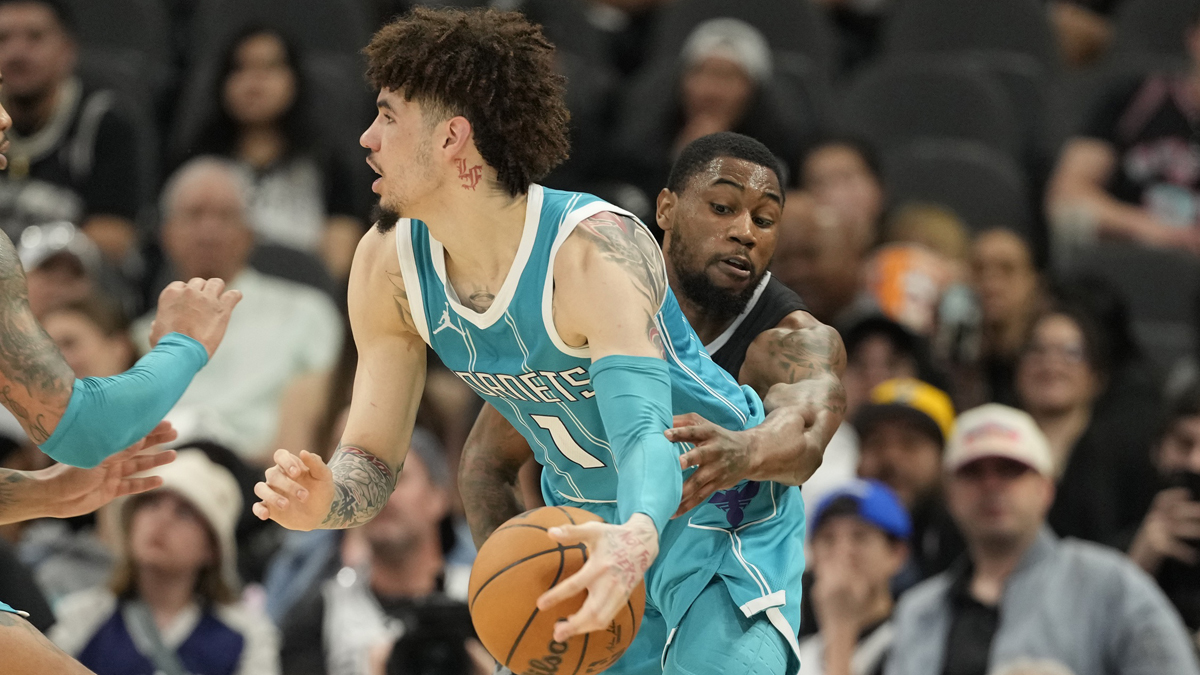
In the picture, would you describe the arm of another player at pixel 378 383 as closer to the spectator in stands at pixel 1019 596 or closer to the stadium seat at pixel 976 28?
the spectator in stands at pixel 1019 596

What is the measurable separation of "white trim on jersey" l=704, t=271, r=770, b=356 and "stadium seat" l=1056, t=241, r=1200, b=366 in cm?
495

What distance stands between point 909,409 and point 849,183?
205 cm

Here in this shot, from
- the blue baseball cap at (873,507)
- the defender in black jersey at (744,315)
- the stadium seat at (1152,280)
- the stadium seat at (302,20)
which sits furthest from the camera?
the stadium seat at (302,20)

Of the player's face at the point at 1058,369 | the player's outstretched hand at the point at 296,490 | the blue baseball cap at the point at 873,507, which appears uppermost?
the player's outstretched hand at the point at 296,490

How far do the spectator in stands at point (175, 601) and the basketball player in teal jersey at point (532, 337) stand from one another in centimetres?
230

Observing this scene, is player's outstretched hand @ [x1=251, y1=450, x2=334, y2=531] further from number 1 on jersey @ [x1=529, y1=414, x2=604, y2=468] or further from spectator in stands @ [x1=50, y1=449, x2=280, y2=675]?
spectator in stands @ [x1=50, y1=449, x2=280, y2=675]

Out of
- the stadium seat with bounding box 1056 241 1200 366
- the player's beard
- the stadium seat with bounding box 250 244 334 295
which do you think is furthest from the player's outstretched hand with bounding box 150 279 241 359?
the stadium seat with bounding box 1056 241 1200 366

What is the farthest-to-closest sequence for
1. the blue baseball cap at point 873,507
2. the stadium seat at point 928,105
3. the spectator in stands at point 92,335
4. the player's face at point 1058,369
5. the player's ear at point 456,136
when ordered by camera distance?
the stadium seat at point 928,105, the player's face at point 1058,369, the spectator in stands at point 92,335, the blue baseball cap at point 873,507, the player's ear at point 456,136

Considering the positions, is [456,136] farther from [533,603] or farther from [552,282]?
[533,603]

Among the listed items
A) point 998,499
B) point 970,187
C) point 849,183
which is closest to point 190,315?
point 998,499

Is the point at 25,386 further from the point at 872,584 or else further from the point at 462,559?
the point at 872,584

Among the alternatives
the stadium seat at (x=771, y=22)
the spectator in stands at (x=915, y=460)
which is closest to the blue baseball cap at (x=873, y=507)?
the spectator in stands at (x=915, y=460)

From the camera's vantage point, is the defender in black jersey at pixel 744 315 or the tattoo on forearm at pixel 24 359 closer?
the tattoo on forearm at pixel 24 359

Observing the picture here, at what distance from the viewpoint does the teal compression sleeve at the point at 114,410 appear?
12.9 ft
